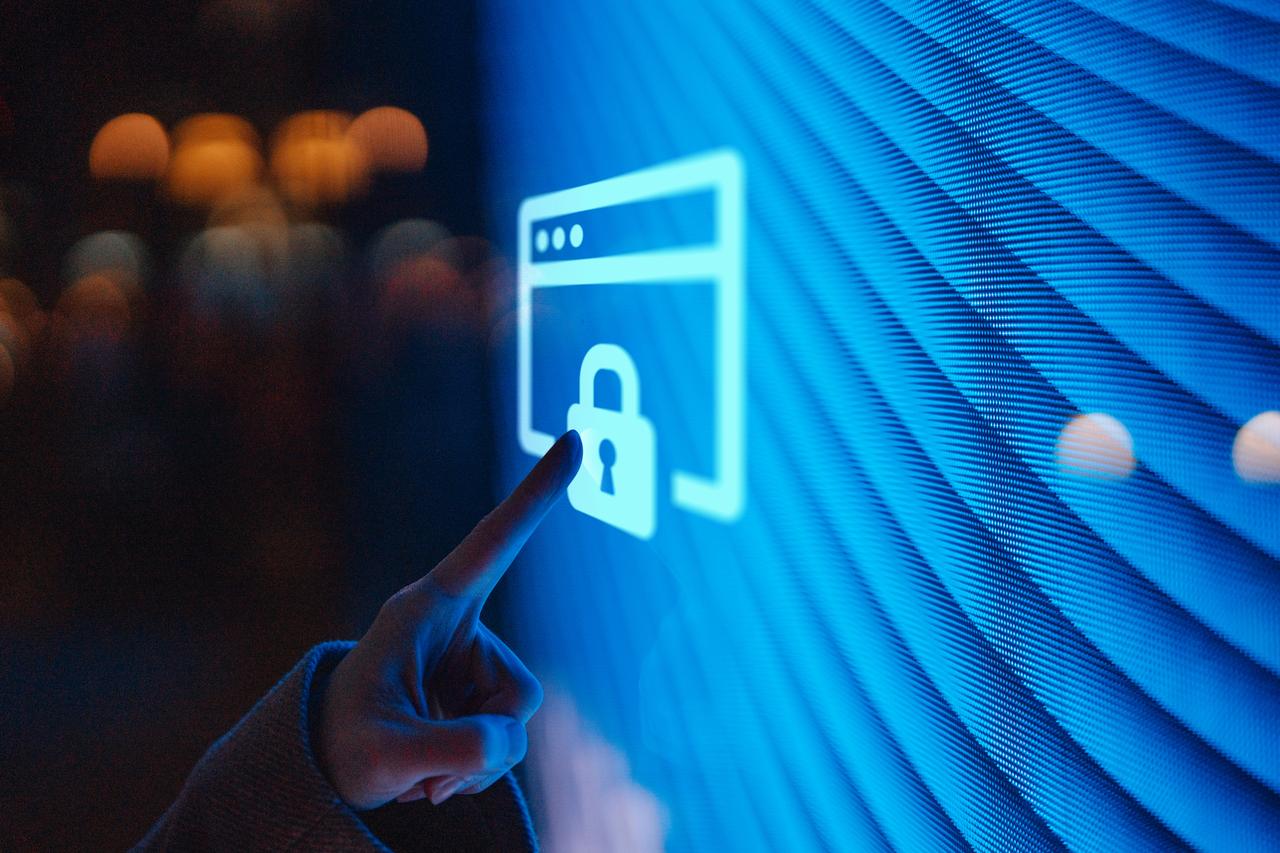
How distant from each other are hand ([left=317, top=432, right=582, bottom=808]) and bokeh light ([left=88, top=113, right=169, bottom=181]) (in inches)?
58.8

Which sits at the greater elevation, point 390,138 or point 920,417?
point 390,138

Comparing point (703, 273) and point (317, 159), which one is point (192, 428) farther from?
point (703, 273)

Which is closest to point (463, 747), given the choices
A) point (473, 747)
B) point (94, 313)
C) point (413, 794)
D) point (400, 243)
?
point (473, 747)

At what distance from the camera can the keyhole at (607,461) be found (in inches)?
46.0

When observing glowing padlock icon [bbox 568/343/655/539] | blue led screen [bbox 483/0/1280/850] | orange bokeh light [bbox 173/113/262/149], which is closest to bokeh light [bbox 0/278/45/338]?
orange bokeh light [bbox 173/113/262/149]

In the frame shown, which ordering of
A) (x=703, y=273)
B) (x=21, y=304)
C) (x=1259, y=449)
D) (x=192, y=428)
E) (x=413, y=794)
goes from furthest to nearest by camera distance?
(x=192, y=428) → (x=21, y=304) → (x=703, y=273) → (x=413, y=794) → (x=1259, y=449)

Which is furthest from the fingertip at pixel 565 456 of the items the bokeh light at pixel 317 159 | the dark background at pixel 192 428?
the bokeh light at pixel 317 159

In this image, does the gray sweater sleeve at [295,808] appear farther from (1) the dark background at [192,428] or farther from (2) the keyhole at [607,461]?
(1) the dark background at [192,428]

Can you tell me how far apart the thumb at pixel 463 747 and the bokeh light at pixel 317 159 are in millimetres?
1471

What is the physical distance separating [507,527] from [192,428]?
145 centimetres

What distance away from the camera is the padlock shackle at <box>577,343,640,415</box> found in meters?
1.15

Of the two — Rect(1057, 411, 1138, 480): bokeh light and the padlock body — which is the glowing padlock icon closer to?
the padlock body

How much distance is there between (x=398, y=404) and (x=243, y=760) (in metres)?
1.18

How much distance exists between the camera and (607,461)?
1178 millimetres
